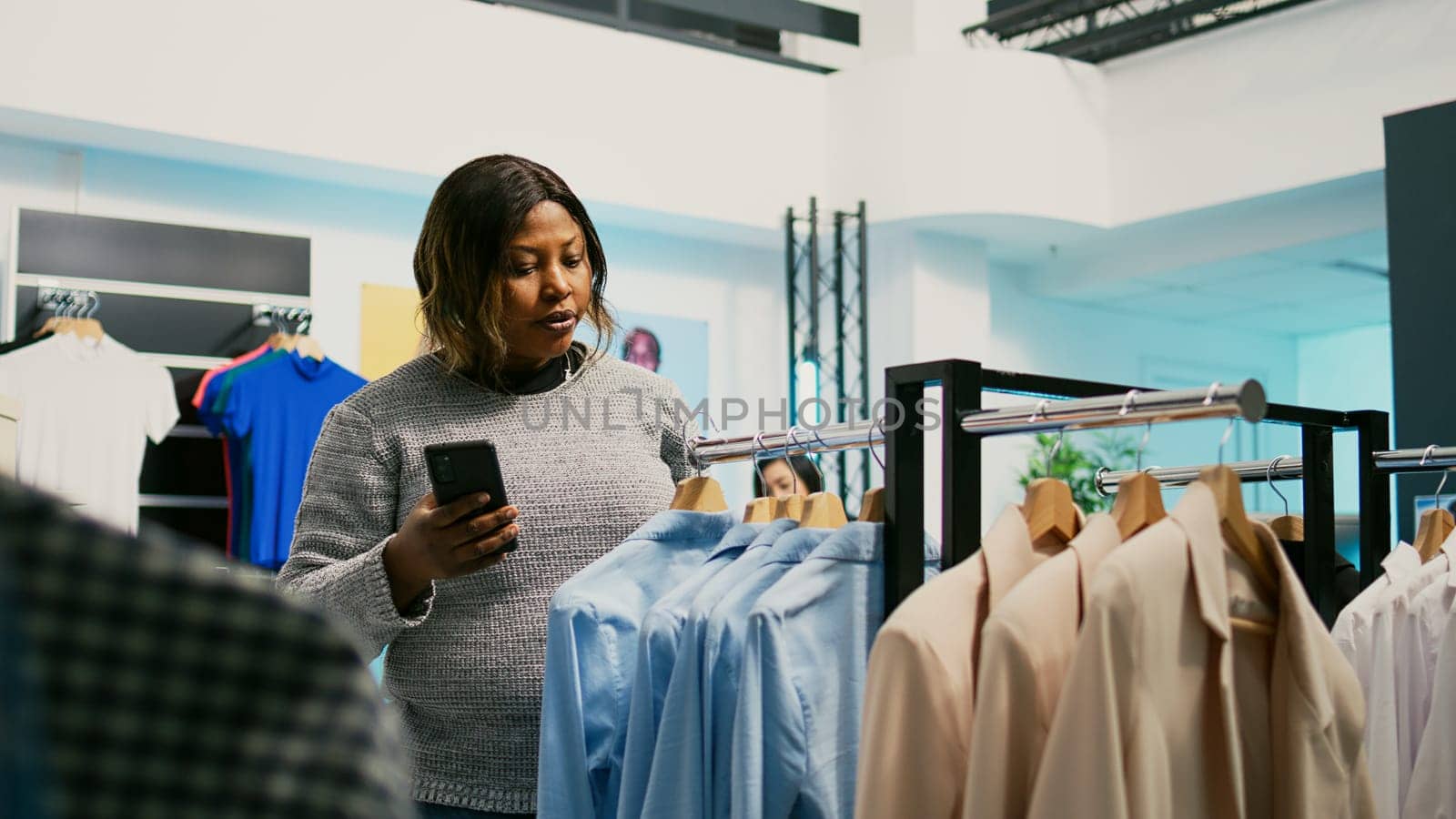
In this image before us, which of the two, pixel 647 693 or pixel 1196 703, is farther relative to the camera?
pixel 647 693

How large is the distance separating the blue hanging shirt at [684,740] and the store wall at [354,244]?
4.42 metres

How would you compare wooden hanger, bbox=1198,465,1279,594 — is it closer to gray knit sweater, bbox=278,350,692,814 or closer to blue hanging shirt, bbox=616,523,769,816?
blue hanging shirt, bbox=616,523,769,816

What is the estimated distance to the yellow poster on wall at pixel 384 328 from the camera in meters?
6.15

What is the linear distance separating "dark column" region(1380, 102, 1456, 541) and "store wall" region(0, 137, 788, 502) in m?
3.27

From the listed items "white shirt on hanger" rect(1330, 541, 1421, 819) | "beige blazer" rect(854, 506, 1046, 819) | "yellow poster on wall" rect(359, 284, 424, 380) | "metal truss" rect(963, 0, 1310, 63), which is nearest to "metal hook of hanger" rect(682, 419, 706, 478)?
"beige blazer" rect(854, 506, 1046, 819)

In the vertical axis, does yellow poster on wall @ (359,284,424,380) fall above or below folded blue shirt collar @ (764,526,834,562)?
above

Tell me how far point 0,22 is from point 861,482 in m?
4.31

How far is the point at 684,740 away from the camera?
162 centimetres

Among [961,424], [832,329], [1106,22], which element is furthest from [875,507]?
[1106,22]

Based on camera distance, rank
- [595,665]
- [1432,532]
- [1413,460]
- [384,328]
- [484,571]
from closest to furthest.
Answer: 1. [595,665]
2. [484,571]
3. [1413,460]
4. [1432,532]
5. [384,328]

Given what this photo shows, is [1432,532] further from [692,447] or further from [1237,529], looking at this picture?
[692,447]

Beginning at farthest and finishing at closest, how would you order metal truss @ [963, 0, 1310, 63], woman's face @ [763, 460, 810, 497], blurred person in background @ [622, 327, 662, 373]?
blurred person in background @ [622, 327, 662, 373]
metal truss @ [963, 0, 1310, 63]
woman's face @ [763, 460, 810, 497]

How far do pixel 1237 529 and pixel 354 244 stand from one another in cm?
533

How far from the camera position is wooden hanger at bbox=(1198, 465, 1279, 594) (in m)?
1.54
